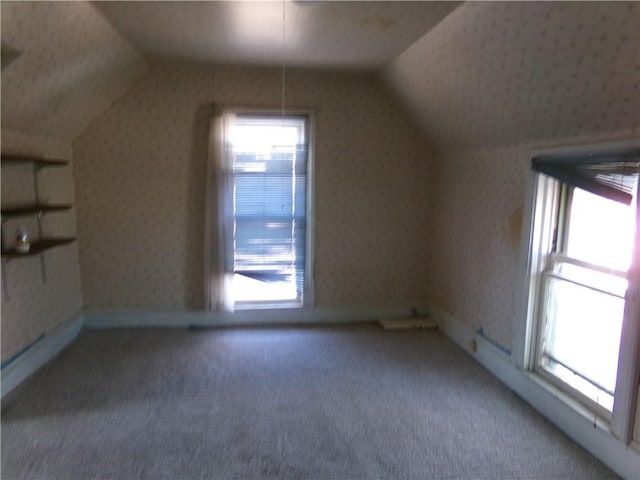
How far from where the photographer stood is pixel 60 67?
2.61 metres

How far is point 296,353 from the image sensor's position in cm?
352

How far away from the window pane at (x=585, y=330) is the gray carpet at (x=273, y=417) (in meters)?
0.40

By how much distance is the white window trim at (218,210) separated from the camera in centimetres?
381

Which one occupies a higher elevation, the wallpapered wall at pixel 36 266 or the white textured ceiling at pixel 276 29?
the white textured ceiling at pixel 276 29

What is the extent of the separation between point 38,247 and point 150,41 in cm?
164

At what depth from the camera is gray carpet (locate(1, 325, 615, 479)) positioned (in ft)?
7.06

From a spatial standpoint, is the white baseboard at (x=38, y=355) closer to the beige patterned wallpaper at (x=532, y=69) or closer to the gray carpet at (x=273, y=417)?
the gray carpet at (x=273, y=417)

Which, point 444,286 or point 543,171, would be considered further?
point 444,286

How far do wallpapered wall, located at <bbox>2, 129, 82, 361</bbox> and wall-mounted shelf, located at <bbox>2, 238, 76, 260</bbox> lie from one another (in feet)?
0.23

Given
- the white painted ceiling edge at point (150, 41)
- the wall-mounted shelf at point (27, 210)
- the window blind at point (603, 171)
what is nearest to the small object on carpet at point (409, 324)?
the window blind at point (603, 171)

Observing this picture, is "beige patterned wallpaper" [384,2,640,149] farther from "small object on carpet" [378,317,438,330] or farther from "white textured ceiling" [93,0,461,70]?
"small object on carpet" [378,317,438,330]

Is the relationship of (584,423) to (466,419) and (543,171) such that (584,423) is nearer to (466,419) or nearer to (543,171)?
(466,419)

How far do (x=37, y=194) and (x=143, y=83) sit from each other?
1285 millimetres

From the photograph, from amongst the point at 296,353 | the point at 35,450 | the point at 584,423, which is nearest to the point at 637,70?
the point at 584,423
